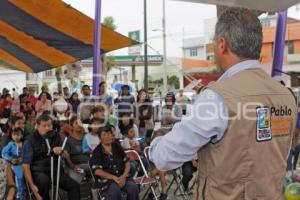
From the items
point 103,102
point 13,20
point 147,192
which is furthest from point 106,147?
point 13,20

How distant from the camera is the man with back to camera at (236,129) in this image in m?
1.43

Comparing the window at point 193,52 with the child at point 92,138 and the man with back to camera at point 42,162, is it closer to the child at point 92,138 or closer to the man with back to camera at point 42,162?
the child at point 92,138

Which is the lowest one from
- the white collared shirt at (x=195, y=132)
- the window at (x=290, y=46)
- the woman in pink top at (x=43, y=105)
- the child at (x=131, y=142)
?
the child at (x=131, y=142)

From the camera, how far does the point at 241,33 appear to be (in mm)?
1525

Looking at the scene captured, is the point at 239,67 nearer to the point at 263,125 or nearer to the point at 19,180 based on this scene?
the point at 263,125

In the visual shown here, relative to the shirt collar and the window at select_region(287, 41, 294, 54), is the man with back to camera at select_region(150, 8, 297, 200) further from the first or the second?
the window at select_region(287, 41, 294, 54)

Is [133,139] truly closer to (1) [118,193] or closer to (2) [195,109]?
(1) [118,193]

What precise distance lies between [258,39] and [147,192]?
14.5 ft

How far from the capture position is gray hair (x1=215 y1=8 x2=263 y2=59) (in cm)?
153

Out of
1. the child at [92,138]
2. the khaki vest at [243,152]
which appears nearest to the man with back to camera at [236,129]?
the khaki vest at [243,152]

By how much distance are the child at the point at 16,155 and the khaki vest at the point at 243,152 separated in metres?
3.79

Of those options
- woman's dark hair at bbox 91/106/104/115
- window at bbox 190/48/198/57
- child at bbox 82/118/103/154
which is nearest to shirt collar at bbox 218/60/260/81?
child at bbox 82/118/103/154

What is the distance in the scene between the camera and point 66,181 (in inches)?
202

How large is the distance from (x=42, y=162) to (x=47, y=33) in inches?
119
